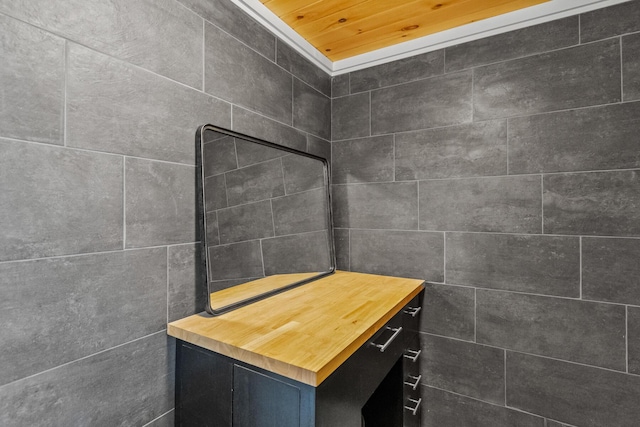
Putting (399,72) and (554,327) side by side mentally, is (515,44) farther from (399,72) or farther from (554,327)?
(554,327)

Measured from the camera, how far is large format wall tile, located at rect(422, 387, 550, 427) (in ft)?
5.05

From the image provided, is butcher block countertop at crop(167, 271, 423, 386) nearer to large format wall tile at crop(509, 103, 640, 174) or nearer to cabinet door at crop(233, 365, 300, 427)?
cabinet door at crop(233, 365, 300, 427)

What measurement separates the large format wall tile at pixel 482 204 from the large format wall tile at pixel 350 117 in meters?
0.54

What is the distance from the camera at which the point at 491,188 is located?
1605mm

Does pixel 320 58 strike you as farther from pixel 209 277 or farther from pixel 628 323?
pixel 628 323

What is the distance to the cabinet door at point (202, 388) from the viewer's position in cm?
97

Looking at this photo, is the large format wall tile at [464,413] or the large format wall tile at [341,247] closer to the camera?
the large format wall tile at [464,413]

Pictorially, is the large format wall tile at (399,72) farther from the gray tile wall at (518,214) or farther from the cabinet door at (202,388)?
the cabinet door at (202,388)

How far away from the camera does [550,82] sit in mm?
1497

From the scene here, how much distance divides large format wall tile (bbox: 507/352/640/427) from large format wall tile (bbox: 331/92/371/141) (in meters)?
1.47

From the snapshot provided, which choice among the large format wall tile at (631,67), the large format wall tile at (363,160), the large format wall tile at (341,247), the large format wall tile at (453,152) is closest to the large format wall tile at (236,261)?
the large format wall tile at (341,247)

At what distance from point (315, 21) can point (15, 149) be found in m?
1.44

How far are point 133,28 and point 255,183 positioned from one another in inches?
27.2

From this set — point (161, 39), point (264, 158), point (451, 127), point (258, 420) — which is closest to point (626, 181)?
point (451, 127)
